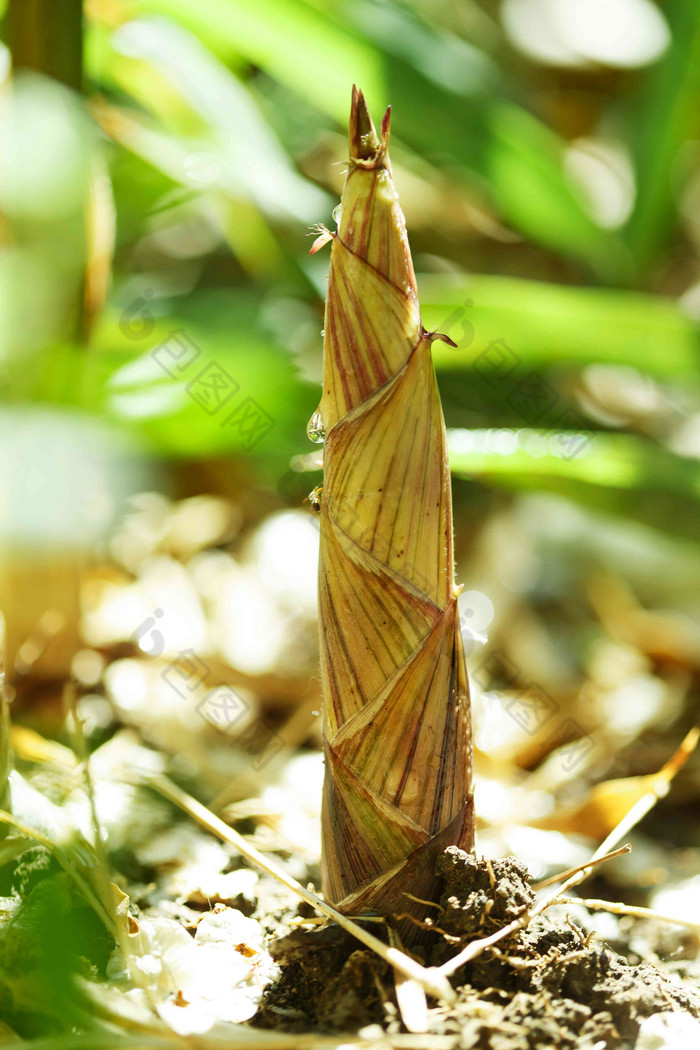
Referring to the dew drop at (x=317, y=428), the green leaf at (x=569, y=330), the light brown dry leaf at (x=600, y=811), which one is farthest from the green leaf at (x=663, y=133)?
the dew drop at (x=317, y=428)

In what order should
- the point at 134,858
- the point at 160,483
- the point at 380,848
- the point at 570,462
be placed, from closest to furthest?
1. the point at 380,848
2. the point at 134,858
3. the point at 570,462
4. the point at 160,483

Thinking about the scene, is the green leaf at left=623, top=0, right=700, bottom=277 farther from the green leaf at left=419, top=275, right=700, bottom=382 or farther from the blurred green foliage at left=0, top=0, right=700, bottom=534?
the green leaf at left=419, top=275, right=700, bottom=382

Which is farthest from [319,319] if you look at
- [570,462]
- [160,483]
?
[570,462]

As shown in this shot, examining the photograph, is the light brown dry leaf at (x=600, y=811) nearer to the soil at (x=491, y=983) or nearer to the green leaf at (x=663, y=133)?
the soil at (x=491, y=983)

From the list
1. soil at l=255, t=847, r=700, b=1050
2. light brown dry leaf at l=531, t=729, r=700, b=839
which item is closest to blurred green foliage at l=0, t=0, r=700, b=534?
light brown dry leaf at l=531, t=729, r=700, b=839

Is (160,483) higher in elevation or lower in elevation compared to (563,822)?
A: higher

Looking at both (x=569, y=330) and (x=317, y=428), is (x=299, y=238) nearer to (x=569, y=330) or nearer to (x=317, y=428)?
(x=569, y=330)

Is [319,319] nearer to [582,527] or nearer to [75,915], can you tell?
[582,527]

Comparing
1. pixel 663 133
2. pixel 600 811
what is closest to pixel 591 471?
pixel 600 811
